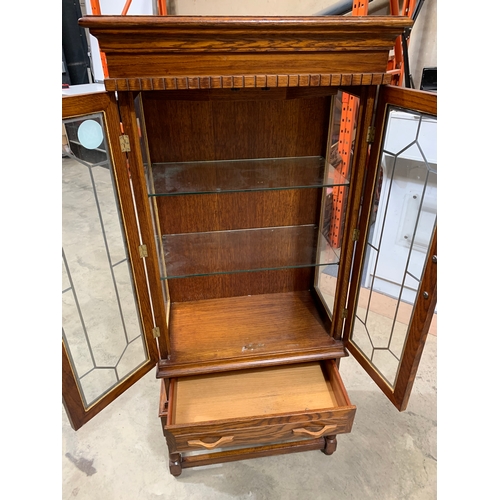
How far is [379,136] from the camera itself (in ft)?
2.81

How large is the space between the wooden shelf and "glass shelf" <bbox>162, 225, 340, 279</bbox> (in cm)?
18

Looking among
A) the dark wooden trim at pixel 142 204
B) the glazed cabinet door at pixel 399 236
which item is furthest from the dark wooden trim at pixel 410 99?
the dark wooden trim at pixel 142 204

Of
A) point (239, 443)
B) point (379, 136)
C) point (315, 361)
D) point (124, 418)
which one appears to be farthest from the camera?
point (124, 418)

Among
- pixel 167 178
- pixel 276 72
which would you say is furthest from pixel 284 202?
pixel 276 72

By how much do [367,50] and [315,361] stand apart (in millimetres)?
903

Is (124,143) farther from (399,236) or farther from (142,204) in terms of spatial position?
(399,236)

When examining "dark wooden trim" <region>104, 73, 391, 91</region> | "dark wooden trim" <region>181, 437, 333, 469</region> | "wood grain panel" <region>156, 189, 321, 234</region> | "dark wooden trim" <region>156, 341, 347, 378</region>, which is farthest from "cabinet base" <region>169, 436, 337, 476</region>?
"dark wooden trim" <region>104, 73, 391, 91</region>

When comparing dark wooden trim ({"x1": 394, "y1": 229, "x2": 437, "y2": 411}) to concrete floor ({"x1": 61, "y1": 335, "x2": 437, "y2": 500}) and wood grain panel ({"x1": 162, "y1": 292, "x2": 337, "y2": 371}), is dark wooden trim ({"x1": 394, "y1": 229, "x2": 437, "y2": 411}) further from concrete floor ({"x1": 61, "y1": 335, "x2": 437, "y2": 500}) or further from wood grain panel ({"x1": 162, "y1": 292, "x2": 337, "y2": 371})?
concrete floor ({"x1": 61, "y1": 335, "x2": 437, "y2": 500})

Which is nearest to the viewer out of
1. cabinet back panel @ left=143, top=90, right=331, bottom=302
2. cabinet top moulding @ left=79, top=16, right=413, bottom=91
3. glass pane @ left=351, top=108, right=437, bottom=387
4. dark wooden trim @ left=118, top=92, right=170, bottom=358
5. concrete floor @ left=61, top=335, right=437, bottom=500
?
cabinet top moulding @ left=79, top=16, right=413, bottom=91

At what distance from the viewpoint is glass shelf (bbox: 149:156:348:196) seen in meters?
1.00

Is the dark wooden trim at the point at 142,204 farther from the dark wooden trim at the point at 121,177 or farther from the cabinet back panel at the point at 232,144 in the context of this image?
the cabinet back panel at the point at 232,144

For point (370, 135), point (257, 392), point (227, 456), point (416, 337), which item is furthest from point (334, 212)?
point (227, 456)

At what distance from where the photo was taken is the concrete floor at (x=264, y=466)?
3.74ft

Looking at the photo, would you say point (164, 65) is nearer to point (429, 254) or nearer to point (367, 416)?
point (429, 254)
